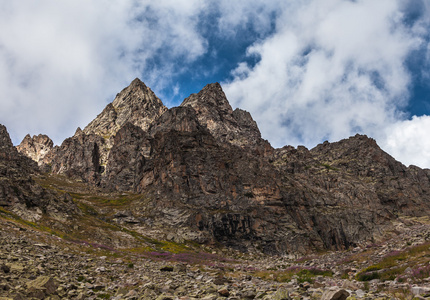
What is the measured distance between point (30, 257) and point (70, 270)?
3.85m

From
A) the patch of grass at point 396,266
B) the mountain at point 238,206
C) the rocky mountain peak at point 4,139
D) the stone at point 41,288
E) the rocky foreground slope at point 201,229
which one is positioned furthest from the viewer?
the rocky mountain peak at point 4,139

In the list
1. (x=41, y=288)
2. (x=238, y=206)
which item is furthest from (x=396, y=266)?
(x=238, y=206)

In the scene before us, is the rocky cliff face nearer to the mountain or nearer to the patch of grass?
the mountain

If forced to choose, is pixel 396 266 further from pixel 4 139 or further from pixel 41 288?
pixel 4 139

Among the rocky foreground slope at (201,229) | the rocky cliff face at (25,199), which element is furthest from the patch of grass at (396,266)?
the rocky cliff face at (25,199)

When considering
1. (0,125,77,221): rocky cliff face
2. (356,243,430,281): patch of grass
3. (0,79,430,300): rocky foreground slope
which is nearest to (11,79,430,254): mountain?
(0,79,430,300): rocky foreground slope

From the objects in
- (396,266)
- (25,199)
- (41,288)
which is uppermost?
(25,199)

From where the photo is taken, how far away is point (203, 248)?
8081 cm

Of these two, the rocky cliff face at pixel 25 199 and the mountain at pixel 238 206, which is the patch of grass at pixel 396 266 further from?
the mountain at pixel 238 206

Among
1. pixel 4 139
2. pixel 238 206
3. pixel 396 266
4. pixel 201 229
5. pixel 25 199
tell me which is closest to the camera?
pixel 396 266

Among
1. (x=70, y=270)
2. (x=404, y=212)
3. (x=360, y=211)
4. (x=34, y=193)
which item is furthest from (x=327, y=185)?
(x=70, y=270)

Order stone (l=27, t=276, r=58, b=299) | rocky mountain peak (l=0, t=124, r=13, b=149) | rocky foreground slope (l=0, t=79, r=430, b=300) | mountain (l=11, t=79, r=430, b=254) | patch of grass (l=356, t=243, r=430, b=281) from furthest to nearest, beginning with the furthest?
rocky mountain peak (l=0, t=124, r=13, b=149) → mountain (l=11, t=79, r=430, b=254) → rocky foreground slope (l=0, t=79, r=430, b=300) → patch of grass (l=356, t=243, r=430, b=281) → stone (l=27, t=276, r=58, b=299)

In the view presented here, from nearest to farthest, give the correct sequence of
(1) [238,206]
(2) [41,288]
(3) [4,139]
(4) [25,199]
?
(2) [41,288] < (4) [25,199] < (1) [238,206] < (3) [4,139]

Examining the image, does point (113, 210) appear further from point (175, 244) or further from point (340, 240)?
point (340, 240)
